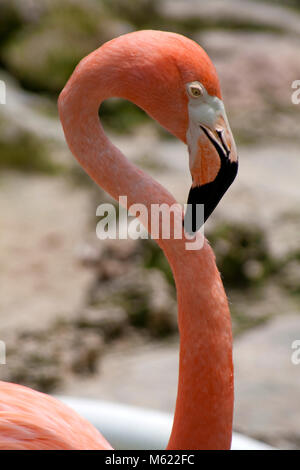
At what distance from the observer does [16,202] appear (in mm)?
4855

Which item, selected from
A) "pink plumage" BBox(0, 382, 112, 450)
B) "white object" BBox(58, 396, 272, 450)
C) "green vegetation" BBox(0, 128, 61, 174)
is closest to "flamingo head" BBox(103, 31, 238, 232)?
"pink plumage" BBox(0, 382, 112, 450)


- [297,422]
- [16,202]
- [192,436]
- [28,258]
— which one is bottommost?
[192,436]

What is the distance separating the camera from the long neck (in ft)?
4.41

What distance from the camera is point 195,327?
1.35 metres

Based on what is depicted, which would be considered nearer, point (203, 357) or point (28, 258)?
point (203, 357)

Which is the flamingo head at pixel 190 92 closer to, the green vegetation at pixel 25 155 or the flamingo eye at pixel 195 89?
the flamingo eye at pixel 195 89

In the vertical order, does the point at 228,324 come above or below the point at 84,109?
below

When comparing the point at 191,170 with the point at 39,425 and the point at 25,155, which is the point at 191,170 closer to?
the point at 39,425

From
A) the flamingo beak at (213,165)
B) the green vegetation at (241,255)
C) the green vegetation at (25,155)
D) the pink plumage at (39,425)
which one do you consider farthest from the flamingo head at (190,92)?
the green vegetation at (25,155)

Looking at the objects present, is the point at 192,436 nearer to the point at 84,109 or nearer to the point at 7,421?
the point at 7,421

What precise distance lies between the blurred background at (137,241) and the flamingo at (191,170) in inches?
40.8

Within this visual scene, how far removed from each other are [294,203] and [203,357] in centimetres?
305

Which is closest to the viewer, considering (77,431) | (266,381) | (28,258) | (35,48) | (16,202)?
(77,431)

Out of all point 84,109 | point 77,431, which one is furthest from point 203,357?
point 84,109
